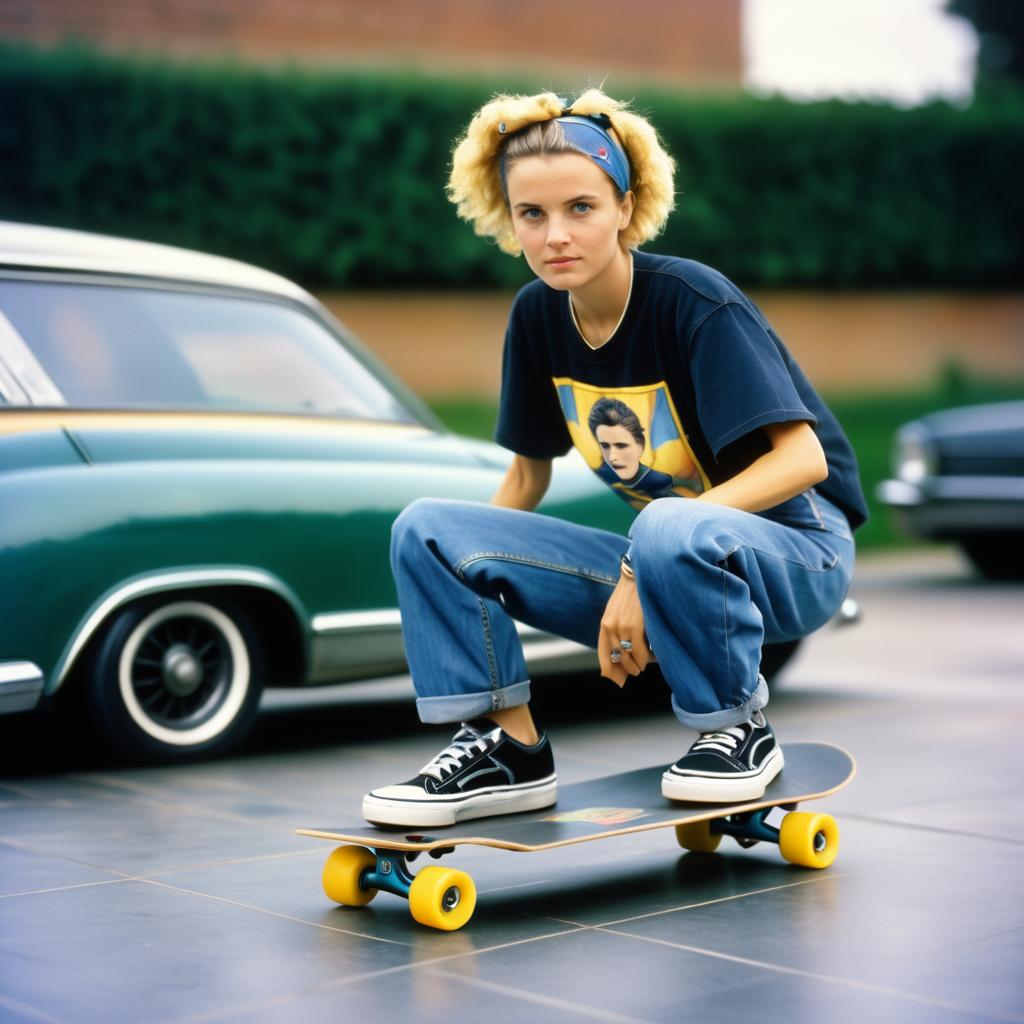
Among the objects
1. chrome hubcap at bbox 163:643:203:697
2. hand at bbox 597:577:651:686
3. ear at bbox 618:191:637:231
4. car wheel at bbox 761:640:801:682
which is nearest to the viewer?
hand at bbox 597:577:651:686

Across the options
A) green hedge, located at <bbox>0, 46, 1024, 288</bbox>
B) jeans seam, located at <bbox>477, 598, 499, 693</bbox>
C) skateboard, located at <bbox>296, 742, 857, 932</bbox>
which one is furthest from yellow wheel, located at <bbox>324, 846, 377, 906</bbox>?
green hedge, located at <bbox>0, 46, 1024, 288</bbox>

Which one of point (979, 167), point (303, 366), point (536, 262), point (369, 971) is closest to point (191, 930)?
point (369, 971)

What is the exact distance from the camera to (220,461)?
5.46m

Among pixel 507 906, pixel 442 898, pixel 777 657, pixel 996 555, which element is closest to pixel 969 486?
pixel 996 555

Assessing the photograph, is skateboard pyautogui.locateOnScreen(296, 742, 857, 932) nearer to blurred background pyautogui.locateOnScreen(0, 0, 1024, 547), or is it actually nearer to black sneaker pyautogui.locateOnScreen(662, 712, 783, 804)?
black sneaker pyautogui.locateOnScreen(662, 712, 783, 804)

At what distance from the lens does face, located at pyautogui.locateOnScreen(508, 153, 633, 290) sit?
3.59 m

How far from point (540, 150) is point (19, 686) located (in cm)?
231

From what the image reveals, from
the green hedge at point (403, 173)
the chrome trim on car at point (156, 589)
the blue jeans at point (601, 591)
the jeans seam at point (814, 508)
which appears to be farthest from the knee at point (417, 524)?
the green hedge at point (403, 173)

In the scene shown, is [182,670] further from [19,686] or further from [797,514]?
[797,514]

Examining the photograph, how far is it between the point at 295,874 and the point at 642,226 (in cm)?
163

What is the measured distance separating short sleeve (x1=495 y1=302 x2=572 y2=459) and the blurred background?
831cm

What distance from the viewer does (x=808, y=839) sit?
3855 millimetres

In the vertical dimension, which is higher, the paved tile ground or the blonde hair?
the blonde hair

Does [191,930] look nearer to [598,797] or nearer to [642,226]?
[598,797]
